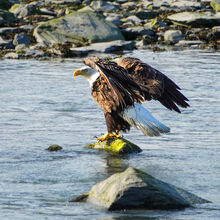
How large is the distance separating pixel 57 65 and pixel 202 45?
5.51 metres

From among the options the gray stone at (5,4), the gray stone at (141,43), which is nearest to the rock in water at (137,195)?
the gray stone at (141,43)

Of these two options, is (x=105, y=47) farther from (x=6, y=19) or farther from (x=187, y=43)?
(x=6, y=19)

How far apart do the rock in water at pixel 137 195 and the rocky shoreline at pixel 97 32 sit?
37.5 ft

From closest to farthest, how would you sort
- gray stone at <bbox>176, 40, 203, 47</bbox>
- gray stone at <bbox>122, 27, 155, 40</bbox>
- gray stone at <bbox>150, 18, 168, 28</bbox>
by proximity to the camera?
gray stone at <bbox>176, 40, 203, 47</bbox> → gray stone at <bbox>122, 27, 155, 40</bbox> → gray stone at <bbox>150, 18, 168, 28</bbox>

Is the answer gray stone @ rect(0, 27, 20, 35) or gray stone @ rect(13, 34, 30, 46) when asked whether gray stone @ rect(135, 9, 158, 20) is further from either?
gray stone @ rect(13, 34, 30, 46)

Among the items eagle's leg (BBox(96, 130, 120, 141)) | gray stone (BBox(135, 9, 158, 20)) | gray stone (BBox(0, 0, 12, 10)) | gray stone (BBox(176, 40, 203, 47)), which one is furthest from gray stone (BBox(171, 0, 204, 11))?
eagle's leg (BBox(96, 130, 120, 141))

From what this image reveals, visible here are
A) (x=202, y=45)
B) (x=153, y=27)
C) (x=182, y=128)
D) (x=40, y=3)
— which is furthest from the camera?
(x=40, y=3)

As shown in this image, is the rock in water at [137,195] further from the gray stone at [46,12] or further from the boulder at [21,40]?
the gray stone at [46,12]

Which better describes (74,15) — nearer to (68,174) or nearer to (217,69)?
(217,69)

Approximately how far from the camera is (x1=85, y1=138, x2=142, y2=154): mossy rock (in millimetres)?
7371

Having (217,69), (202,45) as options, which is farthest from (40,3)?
(217,69)

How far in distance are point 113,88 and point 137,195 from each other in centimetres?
218

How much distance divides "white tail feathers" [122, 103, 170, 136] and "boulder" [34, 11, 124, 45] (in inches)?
432

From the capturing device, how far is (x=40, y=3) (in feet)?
90.6
